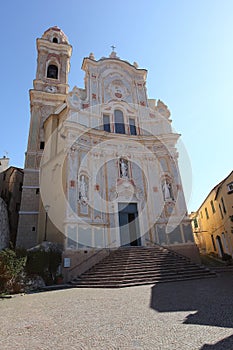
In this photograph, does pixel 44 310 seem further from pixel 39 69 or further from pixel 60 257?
pixel 39 69

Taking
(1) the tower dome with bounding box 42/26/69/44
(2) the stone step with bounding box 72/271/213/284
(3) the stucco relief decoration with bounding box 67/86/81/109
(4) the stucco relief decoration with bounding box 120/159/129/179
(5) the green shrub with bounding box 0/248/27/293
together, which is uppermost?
(1) the tower dome with bounding box 42/26/69/44

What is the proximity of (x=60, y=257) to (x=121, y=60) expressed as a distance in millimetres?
19179

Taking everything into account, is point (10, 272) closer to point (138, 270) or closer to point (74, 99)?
point (138, 270)

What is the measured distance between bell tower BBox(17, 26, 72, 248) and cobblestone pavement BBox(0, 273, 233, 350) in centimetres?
1166

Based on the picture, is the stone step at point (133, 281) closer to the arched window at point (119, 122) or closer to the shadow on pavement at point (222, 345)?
the shadow on pavement at point (222, 345)

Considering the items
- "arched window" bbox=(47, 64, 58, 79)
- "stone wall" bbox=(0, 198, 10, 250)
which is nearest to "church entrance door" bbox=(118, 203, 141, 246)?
"stone wall" bbox=(0, 198, 10, 250)

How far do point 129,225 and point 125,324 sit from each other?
11.8m

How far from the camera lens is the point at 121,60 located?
71.8 feet

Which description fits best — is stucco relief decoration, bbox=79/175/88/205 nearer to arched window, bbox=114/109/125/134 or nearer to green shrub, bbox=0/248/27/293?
green shrub, bbox=0/248/27/293

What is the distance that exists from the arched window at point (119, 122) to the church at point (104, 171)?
9 cm

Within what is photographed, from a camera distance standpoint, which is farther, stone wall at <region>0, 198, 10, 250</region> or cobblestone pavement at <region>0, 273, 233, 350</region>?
stone wall at <region>0, 198, 10, 250</region>

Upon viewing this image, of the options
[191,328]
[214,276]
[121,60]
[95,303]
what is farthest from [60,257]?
[121,60]

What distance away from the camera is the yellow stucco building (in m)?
17.7

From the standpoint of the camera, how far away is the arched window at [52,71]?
1009 inches
